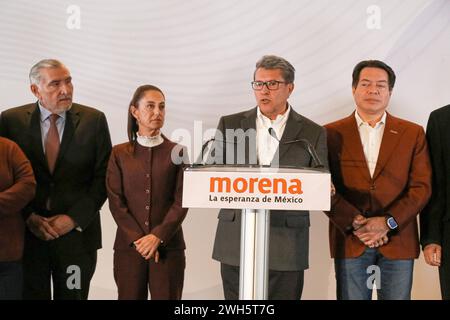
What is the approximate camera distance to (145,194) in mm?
3889

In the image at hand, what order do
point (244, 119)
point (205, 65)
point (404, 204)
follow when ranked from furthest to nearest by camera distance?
point (205, 65), point (244, 119), point (404, 204)

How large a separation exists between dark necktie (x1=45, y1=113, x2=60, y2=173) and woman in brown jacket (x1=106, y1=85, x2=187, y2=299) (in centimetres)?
37

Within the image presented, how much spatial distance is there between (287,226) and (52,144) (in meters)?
1.51

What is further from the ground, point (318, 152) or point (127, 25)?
point (127, 25)

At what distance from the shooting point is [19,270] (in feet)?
12.4

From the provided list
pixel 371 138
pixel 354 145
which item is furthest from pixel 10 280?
pixel 371 138

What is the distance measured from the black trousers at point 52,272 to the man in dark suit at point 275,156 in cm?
84

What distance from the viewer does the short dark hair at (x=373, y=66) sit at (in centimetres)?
393

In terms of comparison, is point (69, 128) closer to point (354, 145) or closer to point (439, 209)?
point (354, 145)

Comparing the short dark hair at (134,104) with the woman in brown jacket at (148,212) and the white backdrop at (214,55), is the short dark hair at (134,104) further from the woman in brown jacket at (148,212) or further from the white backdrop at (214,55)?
the white backdrop at (214,55)

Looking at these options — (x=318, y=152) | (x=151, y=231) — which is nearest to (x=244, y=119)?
(x=318, y=152)

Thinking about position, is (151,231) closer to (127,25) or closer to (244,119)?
(244,119)

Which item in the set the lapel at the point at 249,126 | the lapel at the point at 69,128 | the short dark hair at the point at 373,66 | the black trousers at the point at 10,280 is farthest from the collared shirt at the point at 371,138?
the black trousers at the point at 10,280
